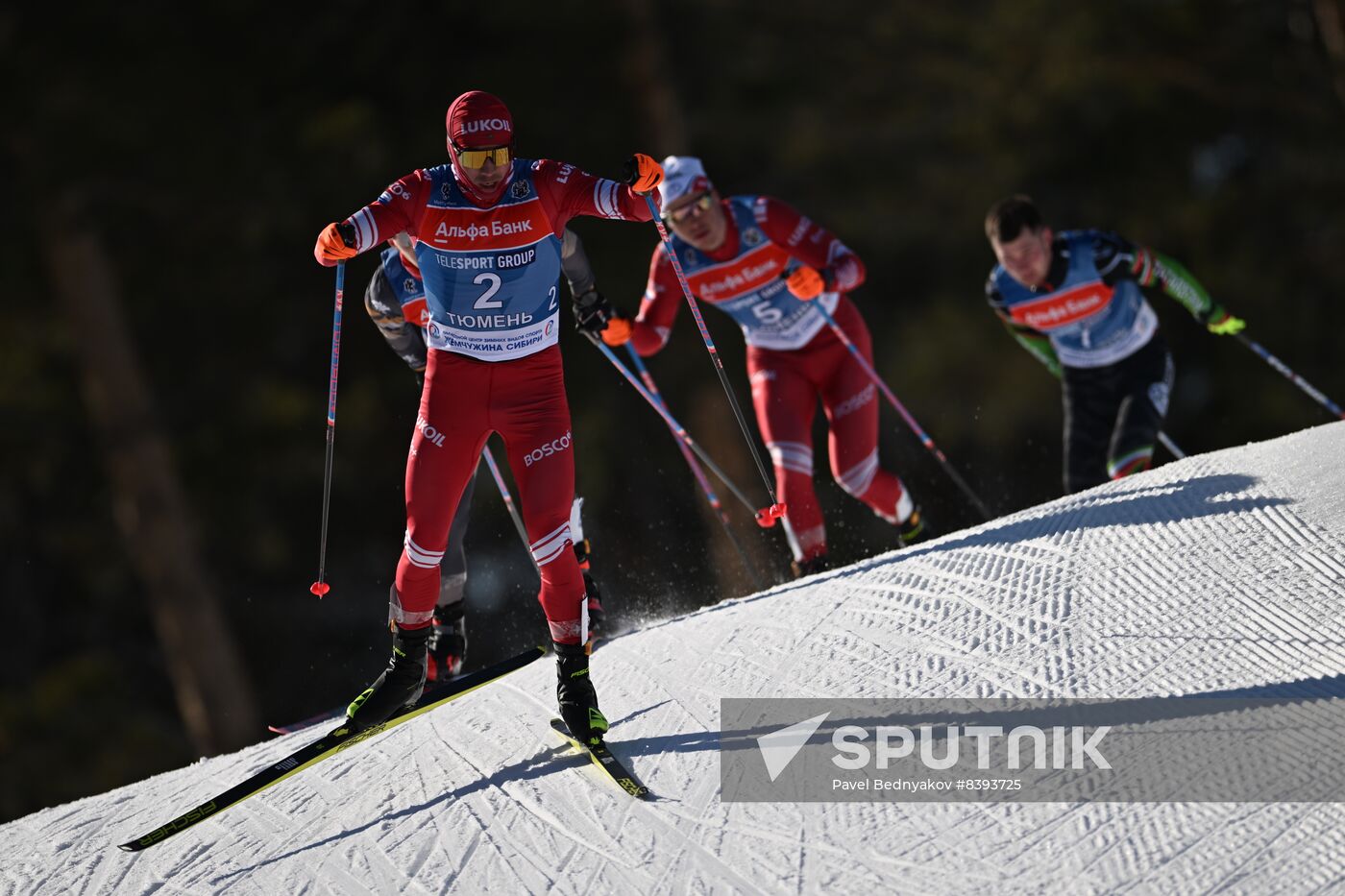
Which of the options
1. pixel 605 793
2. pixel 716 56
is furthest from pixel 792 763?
pixel 716 56

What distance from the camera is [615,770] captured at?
421 cm

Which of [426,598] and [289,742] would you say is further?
[289,742]

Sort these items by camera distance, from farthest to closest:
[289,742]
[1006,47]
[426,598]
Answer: [1006,47] < [289,742] < [426,598]

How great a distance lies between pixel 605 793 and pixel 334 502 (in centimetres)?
1079

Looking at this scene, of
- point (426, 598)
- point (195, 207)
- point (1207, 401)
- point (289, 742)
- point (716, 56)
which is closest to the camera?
point (426, 598)

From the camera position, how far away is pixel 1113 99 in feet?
52.9

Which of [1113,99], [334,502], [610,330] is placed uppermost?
[610,330]

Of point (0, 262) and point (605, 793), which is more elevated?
point (0, 262)

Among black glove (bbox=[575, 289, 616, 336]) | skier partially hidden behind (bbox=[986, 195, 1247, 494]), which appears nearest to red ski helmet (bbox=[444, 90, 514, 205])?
black glove (bbox=[575, 289, 616, 336])

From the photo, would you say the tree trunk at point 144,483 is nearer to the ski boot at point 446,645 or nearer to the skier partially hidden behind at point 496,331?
the ski boot at point 446,645

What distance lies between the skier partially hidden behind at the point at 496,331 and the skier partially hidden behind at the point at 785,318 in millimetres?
1811

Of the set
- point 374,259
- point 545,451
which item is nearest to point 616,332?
point 545,451

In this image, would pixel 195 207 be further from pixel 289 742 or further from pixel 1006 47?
pixel 1006 47

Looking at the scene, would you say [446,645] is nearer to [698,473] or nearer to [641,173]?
[698,473]
